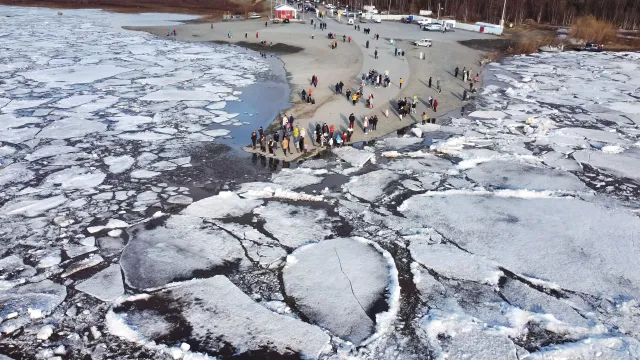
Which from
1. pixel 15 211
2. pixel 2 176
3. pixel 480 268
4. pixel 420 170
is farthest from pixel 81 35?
pixel 480 268

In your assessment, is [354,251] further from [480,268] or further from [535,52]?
[535,52]

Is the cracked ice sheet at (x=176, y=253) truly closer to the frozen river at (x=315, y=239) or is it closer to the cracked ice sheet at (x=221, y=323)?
the frozen river at (x=315, y=239)

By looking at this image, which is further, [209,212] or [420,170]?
[420,170]

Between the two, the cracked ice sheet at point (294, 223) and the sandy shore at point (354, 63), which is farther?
the sandy shore at point (354, 63)

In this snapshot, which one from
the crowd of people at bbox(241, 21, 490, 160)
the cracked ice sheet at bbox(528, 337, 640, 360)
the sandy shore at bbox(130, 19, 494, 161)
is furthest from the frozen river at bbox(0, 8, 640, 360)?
the sandy shore at bbox(130, 19, 494, 161)

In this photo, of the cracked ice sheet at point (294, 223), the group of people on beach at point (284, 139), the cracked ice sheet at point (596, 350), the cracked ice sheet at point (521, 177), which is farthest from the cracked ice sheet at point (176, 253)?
the cracked ice sheet at point (521, 177)
